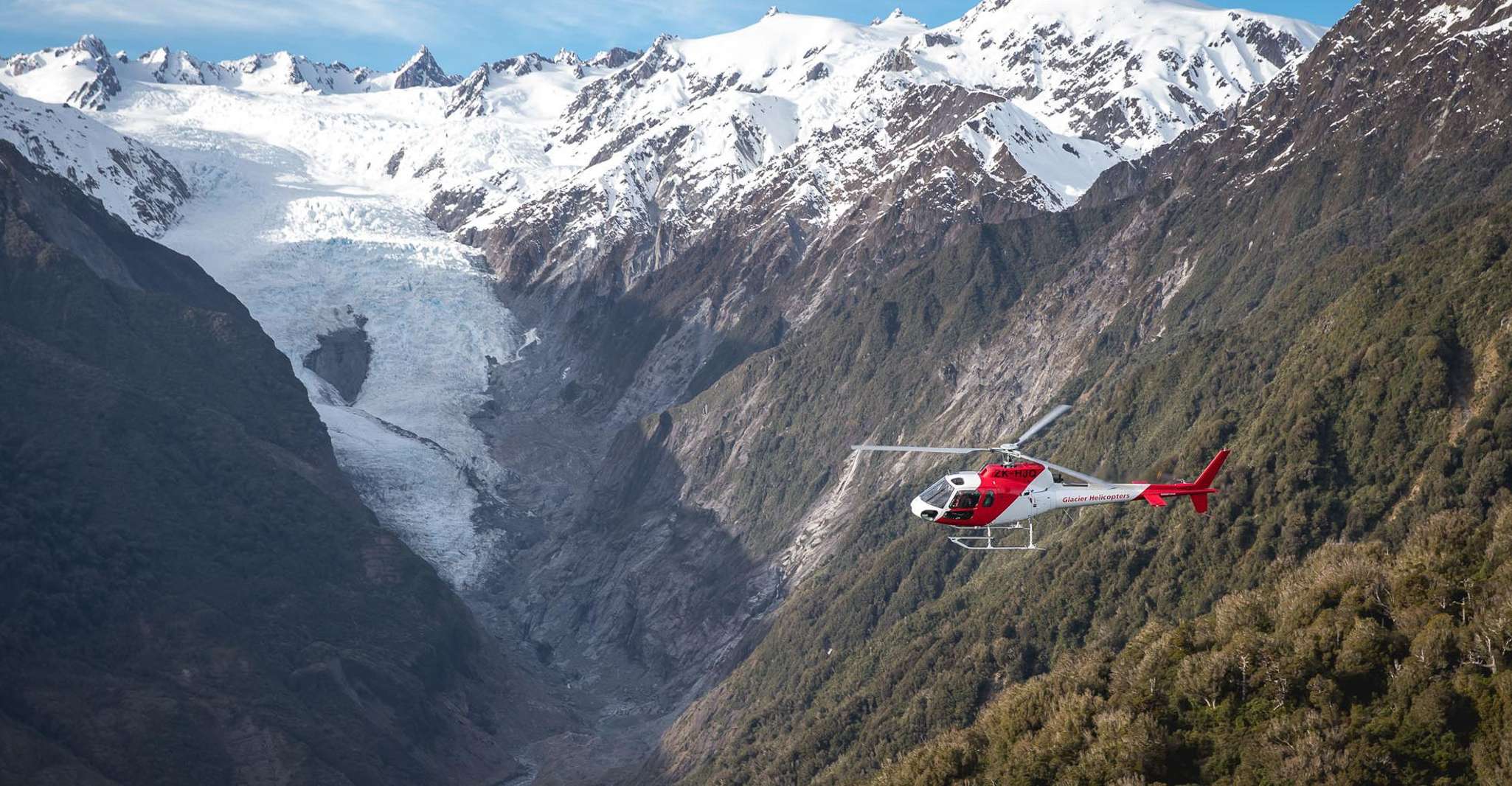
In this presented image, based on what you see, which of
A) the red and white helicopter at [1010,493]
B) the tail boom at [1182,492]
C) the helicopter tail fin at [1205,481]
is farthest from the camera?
the red and white helicopter at [1010,493]

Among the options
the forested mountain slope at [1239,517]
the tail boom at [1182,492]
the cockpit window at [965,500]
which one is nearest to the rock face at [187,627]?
the forested mountain slope at [1239,517]

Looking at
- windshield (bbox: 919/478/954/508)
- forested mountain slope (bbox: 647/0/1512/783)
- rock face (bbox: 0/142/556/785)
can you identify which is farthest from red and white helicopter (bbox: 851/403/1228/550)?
rock face (bbox: 0/142/556/785)

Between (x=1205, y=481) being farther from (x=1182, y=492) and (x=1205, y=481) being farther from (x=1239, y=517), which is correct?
(x=1239, y=517)

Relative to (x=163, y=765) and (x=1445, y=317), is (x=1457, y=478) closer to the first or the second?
(x=1445, y=317)

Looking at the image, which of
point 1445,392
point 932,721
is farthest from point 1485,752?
point 932,721

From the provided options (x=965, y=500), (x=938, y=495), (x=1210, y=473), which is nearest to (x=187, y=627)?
(x=938, y=495)

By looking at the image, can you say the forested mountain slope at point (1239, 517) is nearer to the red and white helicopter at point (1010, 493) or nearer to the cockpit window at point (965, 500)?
the red and white helicopter at point (1010, 493)
